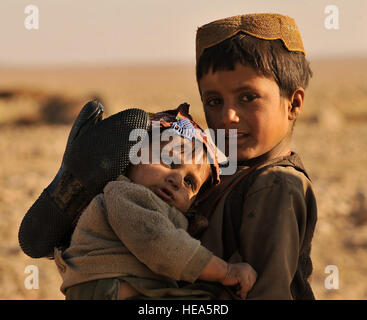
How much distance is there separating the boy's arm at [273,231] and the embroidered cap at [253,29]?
2.21 feet

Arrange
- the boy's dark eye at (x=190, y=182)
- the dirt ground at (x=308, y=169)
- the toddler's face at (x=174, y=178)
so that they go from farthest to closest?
the dirt ground at (x=308, y=169) < the boy's dark eye at (x=190, y=182) < the toddler's face at (x=174, y=178)

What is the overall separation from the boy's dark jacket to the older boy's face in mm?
156

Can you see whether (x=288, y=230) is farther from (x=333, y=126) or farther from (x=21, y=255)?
(x=333, y=126)

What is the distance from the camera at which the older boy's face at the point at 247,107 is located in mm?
2680

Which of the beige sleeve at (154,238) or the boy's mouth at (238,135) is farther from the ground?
the boy's mouth at (238,135)

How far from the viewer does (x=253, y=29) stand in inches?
107

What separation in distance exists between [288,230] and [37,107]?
617 inches

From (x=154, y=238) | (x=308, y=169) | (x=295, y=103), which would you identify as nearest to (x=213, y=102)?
(x=295, y=103)

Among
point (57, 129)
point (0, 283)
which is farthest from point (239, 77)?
point (57, 129)

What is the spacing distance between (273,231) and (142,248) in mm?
513

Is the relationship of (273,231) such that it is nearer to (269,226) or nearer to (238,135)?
(269,226)

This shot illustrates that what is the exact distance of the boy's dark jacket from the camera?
7.60 ft

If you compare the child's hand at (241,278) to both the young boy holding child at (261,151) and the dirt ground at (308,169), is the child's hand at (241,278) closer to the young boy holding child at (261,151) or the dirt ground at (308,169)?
the young boy holding child at (261,151)

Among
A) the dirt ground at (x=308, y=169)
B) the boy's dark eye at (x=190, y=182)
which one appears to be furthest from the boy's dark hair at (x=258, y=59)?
the dirt ground at (x=308, y=169)
